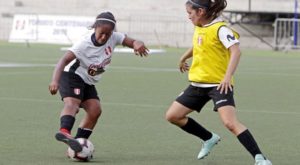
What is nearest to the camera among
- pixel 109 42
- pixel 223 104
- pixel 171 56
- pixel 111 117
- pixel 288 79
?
pixel 223 104

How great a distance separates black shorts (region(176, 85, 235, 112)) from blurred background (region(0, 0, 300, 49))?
2964cm

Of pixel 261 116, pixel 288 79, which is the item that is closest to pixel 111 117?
pixel 261 116

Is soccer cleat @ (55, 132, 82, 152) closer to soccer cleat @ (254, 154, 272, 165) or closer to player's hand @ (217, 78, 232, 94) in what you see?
player's hand @ (217, 78, 232, 94)

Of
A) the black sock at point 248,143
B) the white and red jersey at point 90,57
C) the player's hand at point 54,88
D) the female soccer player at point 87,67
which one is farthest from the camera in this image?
the white and red jersey at point 90,57

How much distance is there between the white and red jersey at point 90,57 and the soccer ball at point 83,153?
67cm

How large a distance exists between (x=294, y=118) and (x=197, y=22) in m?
4.89

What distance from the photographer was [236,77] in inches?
909

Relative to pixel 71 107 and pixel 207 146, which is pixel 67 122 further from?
pixel 207 146

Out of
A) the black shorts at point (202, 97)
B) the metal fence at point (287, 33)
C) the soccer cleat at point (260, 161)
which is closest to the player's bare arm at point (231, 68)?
the black shorts at point (202, 97)

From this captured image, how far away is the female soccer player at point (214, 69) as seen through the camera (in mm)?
9406

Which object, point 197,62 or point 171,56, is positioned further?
point 171,56

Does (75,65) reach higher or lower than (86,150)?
higher

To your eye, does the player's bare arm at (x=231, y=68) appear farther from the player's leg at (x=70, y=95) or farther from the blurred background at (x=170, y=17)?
the blurred background at (x=170, y=17)

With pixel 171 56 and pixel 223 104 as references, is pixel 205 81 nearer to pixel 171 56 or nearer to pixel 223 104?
pixel 223 104
